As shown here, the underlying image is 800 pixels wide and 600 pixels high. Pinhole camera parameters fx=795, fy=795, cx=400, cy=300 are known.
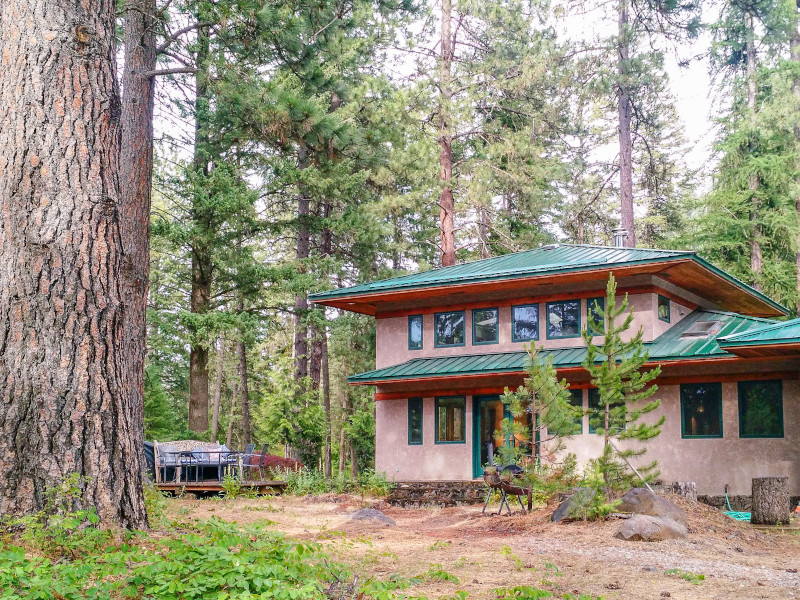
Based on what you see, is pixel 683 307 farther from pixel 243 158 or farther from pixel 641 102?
pixel 243 158

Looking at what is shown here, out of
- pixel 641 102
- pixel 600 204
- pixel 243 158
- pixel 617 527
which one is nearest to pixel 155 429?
pixel 243 158

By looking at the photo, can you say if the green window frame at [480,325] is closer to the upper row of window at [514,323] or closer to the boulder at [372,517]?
the upper row of window at [514,323]

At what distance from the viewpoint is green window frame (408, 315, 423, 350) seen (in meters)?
21.2

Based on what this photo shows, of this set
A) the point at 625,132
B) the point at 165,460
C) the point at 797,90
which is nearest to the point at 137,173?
the point at 165,460

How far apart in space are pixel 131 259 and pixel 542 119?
62.5ft

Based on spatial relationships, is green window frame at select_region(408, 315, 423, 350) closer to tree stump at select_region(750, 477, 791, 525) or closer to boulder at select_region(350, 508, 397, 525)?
boulder at select_region(350, 508, 397, 525)

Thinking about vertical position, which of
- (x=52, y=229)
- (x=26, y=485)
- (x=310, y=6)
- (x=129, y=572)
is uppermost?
(x=310, y=6)

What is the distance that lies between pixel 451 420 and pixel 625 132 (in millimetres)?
13616

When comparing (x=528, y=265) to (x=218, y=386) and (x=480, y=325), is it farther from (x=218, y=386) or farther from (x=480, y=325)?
(x=218, y=386)

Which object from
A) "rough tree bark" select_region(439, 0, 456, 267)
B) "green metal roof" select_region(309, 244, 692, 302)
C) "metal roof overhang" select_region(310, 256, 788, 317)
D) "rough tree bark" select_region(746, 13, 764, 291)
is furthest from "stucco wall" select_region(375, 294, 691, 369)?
"rough tree bark" select_region(746, 13, 764, 291)

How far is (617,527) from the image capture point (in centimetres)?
1081

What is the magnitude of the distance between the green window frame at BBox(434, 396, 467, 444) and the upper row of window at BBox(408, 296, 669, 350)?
1.50m

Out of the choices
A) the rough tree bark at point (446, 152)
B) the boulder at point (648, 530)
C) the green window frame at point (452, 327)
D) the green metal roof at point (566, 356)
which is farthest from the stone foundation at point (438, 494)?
the rough tree bark at point (446, 152)

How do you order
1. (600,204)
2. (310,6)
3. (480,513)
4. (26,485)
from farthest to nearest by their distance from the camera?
1. (600,204)
2. (480,513)
3. (310,6)
4. (26,485)
